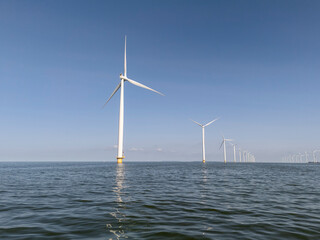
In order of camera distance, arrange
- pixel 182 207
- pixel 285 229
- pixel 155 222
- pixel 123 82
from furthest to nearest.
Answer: pixel 123 82 → pixel 182 207 → pixel 155 222 → pixel 285 229

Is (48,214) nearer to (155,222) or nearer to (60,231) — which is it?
(60,231)

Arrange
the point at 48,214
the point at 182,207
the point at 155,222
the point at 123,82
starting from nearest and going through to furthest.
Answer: the point at 155,222 → the point at 48,214 → the point at 182,207 → the point at 123,82

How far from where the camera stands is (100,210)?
11750mm

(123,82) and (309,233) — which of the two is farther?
(123,82)

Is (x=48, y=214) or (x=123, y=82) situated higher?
(x=123, y=82)

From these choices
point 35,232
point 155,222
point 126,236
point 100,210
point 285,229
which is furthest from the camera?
point 100,210

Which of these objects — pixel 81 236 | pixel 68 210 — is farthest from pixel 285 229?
pixel 68 210

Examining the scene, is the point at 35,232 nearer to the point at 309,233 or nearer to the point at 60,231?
the point at 60,231

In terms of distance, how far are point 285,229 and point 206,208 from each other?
4.41 meters

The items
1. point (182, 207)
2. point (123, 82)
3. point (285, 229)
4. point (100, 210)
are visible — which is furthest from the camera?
point (123, 82)

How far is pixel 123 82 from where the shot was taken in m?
88.9

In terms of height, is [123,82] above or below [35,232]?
above

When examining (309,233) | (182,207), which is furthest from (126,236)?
(309,233)

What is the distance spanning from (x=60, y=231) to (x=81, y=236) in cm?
125
